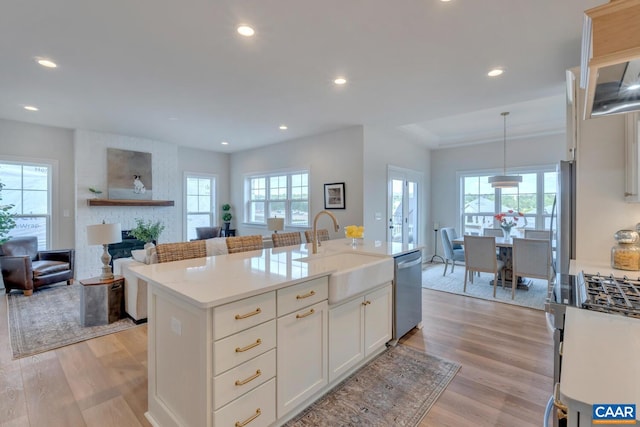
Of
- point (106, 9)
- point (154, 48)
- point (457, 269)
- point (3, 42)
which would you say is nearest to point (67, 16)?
point (106, 9)

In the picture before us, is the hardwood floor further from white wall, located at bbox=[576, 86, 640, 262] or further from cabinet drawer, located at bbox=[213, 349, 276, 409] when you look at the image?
white wall, located at bbox=[576, 86, 640, 262]

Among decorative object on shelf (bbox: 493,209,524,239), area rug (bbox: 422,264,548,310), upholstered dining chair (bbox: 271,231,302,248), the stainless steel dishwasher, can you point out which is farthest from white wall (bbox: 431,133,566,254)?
upholstered dining chair (bbox: 271,231,302,248)

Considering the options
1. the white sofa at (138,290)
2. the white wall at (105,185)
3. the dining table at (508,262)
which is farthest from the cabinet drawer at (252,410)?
the white wall at (105,185)

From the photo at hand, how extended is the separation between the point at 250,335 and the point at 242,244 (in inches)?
68.2

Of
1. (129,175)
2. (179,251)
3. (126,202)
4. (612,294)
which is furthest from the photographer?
(129,175)

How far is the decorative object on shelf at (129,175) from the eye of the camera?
5738 millimetres

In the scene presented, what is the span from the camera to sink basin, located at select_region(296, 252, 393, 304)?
207 cm

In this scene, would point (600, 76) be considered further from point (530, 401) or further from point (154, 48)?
point (154, 48)

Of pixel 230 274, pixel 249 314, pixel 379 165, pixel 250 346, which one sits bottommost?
pixel 250 346

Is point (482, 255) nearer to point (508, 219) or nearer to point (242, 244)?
point (508, 219)

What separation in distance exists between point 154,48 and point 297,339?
272 cm

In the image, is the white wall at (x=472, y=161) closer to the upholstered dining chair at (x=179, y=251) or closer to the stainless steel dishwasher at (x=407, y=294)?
the stainless steel dishwasher at (x=407, y=294)

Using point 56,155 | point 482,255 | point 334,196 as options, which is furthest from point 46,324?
point 482,255

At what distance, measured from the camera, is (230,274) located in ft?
6.29
